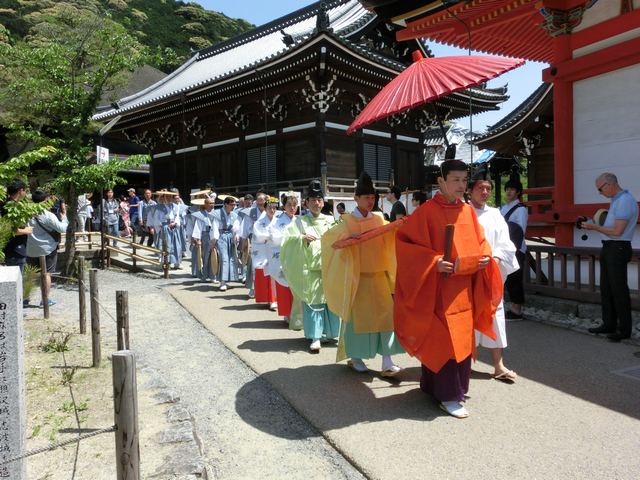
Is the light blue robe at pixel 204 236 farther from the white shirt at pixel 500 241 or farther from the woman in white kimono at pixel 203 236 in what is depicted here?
the white shirt at pixel 500 241

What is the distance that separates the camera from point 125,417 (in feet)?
6.80

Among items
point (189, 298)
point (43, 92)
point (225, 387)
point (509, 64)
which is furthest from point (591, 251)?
point (43, 92)

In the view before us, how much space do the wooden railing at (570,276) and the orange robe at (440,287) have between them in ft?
9.72

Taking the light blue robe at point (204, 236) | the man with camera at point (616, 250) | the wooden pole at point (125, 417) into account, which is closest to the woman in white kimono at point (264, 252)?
the light blue robe at point (204, 236)

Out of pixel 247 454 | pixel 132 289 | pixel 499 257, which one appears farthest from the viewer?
pixel 132 289

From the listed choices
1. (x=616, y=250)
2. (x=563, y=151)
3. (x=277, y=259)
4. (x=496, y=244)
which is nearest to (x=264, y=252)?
(x=277, y=259)

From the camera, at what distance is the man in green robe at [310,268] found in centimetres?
503

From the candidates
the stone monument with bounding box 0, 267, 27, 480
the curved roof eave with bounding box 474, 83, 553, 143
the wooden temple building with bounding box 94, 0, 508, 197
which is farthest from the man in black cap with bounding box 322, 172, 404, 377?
the curved roof eave with bounding box 474, 83, 553, 143

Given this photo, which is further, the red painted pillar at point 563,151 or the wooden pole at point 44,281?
the red painted pillar at point 563,151

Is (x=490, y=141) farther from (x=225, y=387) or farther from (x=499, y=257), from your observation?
(x=225, y=387)

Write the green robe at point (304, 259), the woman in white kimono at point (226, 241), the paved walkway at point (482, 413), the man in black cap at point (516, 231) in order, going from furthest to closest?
the woman in white kimono at point (226, 241) → the man in black cap at point (516, 231) → the green robe at point (304, 259) → the paved walkway at point (482, 413)

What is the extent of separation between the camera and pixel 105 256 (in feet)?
39.1

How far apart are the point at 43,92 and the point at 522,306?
31.7 feet

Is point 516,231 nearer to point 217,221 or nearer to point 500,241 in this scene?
point 500,241
